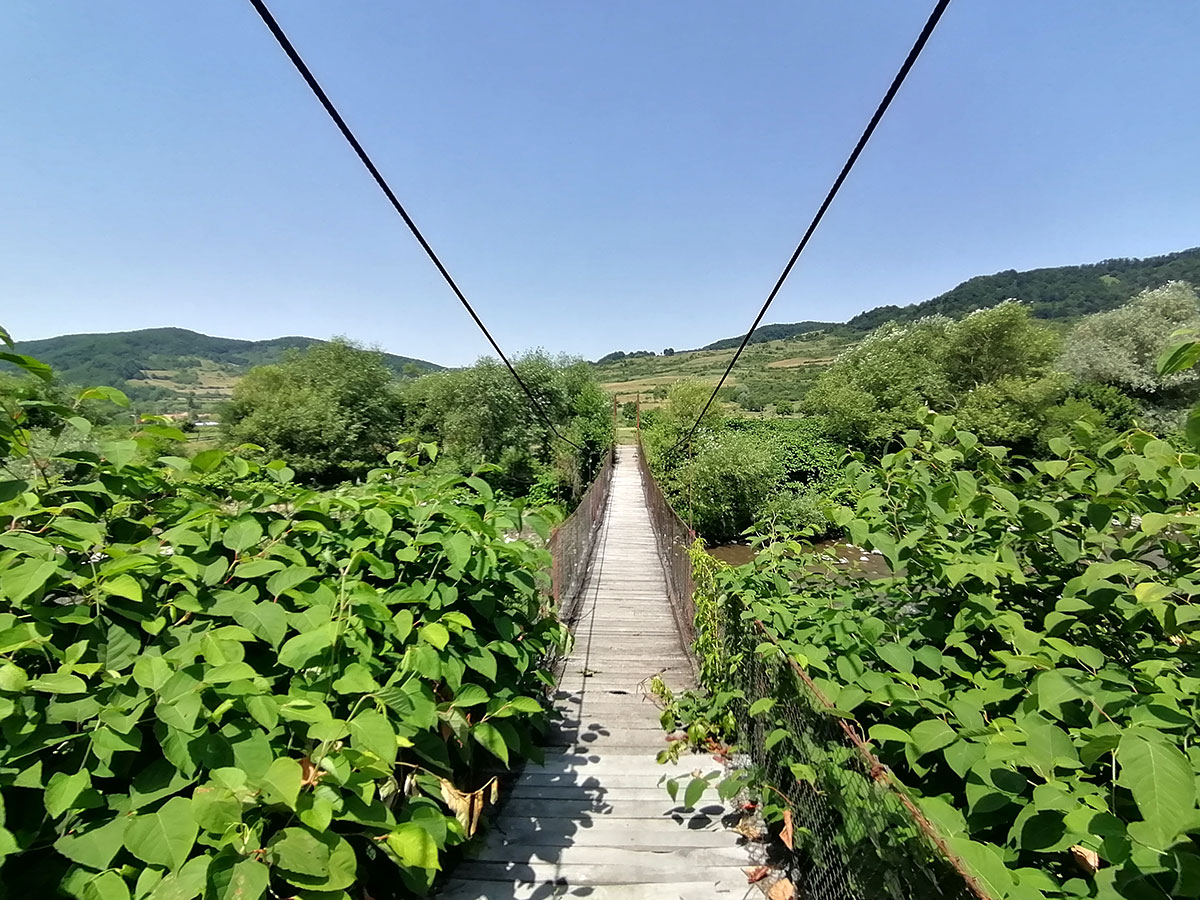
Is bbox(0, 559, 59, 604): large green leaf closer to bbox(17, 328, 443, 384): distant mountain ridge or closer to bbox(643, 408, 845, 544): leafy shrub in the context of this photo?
bbox(643, 408, 845, 544): leafy shrub

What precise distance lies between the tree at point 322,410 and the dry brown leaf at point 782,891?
2329 centimetres

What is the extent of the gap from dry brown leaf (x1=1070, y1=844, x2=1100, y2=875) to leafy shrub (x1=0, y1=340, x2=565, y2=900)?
47.7 inches

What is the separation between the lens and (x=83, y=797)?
79cm

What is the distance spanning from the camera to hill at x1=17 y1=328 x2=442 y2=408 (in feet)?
230

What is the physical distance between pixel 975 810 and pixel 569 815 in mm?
1483

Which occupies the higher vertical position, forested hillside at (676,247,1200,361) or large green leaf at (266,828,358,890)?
forested hillside at (676,247,1200,361)

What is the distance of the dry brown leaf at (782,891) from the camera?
1.55 m

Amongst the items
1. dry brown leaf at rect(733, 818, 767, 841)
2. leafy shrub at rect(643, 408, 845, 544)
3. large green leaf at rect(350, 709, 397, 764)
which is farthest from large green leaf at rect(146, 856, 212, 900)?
leafy shrub at rect(643, 408, 845, 544)

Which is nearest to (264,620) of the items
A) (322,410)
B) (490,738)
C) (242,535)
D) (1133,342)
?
(242,535)

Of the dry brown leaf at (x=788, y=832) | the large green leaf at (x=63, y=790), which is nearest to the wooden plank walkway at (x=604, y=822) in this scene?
the dry brown leaf at (x=788, y=832)

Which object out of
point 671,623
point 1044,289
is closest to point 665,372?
point 1044,289

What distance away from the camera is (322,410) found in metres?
25.5

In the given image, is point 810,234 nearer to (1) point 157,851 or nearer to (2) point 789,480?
(1) point 157,851

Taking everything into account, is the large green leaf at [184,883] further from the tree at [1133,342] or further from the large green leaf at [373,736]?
the tree at [1133,342]
